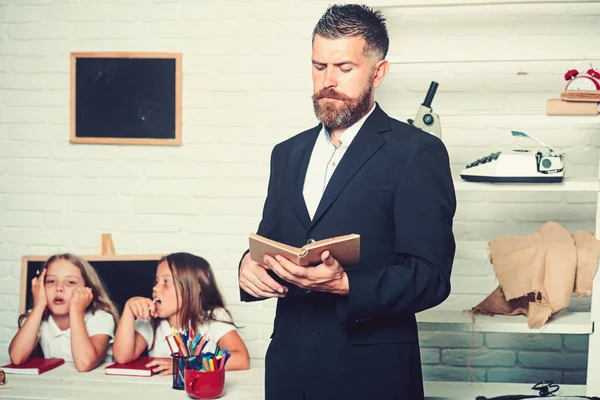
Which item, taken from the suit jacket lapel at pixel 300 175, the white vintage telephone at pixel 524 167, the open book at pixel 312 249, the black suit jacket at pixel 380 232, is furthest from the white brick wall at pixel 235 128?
the open book at pixel 312 249

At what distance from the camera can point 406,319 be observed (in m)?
1.87

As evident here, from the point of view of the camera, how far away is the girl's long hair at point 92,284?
120 inches

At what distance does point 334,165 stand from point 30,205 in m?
1.89

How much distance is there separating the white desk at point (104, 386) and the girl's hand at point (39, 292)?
0.93 ft

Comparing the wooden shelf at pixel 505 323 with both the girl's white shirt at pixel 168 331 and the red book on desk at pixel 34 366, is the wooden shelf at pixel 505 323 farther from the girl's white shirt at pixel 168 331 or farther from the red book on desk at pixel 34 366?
the red book on desk at pixel 34 366

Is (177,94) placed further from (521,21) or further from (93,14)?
(521,21)

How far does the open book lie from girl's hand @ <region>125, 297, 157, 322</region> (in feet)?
4.44

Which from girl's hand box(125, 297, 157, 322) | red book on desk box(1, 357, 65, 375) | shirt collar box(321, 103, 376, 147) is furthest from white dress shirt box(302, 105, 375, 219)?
red book on desk box(1, 357, 65, 375)

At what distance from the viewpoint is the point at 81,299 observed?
9.70 feet

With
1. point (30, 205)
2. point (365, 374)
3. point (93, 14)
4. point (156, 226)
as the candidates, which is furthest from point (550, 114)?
point (30, 205)

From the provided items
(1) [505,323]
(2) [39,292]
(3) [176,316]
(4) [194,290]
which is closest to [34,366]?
(2) [39,292]

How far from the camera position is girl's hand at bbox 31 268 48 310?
298 centimetres

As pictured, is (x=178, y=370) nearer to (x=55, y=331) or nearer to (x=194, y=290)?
(x=194, y=290)

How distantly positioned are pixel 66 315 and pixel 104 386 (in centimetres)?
45
